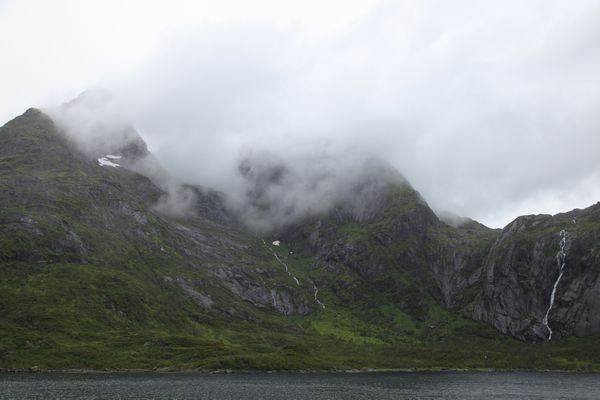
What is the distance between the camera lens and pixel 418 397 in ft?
497

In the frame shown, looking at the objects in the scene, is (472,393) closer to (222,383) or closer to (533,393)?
(533,393)

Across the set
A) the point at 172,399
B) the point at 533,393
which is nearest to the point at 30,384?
the point at 172,399

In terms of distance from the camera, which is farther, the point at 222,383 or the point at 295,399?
the point at 222,383

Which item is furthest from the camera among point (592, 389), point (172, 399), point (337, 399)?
point (592, 389)

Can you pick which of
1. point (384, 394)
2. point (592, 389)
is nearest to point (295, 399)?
point (384, 394)

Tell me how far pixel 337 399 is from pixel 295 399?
38.5ft

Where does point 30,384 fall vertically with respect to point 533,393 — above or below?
above

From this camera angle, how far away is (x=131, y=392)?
14825 centimetres

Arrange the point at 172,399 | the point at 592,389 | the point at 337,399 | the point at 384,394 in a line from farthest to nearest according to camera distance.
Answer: the point at 592,389, the point at 384,394, the point at 337,399, the point at 172,399

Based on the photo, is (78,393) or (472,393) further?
(472,393)

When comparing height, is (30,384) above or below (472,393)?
A: above

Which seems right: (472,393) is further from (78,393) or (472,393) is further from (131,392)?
(78,393)

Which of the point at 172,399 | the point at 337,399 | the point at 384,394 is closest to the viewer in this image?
the point at 172,399

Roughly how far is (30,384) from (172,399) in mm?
58321
